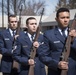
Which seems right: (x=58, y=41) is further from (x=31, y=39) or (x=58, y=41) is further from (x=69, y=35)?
(x=31, y=39)

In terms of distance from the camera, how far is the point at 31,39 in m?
6.75

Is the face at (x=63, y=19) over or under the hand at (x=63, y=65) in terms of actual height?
over

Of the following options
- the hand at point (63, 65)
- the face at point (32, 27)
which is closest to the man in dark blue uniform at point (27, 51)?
the face at point (32, 27)

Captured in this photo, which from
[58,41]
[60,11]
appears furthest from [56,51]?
[60,11]

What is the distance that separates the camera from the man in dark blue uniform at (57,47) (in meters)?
5.05

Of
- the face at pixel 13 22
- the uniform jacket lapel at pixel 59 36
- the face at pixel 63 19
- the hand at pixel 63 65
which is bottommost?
the hand at pixel 63 65

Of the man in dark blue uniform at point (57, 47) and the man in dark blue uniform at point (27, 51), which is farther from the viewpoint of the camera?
the man in dark blue uniform at point (27, 51)

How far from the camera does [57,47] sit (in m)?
5.14

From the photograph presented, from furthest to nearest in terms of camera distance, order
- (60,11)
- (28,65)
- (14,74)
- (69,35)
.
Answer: (14,74) < (28,65) < (60,11) < (69,35)

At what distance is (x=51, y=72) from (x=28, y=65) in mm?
1229

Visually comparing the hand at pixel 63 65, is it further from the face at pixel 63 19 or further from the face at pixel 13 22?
the face at pixel 13 22

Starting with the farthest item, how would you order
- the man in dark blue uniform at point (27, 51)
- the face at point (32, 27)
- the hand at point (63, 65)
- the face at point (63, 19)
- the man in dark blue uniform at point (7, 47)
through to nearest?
the man in dark blue uniform at point (7, 47) < the face at point (32, 27) < the man in dark blue uniform at point (27, 51) < the face at point (63, 19) < the hand at point (63, 65)

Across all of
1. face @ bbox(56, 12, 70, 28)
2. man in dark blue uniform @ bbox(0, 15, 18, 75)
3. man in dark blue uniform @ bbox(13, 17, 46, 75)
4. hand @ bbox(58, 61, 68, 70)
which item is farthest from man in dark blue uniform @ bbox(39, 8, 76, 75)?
man in dark blue uniform @ bbox(0, 15, 18, 75)

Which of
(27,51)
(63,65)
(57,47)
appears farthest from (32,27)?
(63,65)
